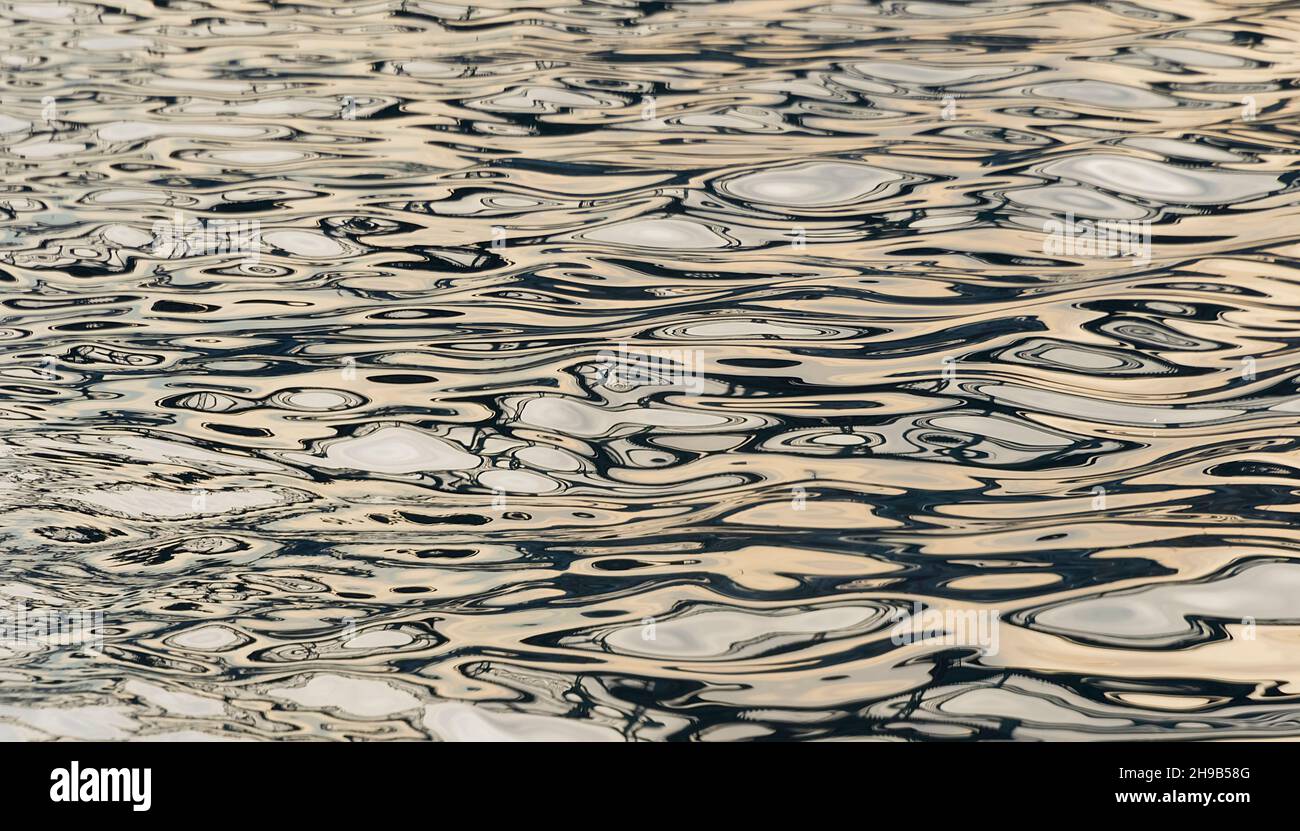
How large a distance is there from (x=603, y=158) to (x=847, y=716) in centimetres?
438

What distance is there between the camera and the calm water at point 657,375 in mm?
3650

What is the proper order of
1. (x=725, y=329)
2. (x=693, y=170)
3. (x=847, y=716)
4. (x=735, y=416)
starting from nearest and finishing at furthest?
(x=847, y=716), (x=735, y=416), (x=725, y=329), (x=693, y=170)

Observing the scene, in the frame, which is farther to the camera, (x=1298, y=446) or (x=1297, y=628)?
(x=1298, y=446)

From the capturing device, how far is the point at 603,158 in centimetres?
730

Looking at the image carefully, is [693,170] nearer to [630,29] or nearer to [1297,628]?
[630,29]

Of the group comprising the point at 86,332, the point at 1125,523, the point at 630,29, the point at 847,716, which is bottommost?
the point at 847,716

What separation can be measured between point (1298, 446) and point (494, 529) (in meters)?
2.54

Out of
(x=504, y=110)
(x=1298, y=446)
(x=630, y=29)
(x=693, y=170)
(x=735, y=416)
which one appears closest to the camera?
(x=1298, y=446)

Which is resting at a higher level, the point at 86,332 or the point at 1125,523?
the point at 86,332

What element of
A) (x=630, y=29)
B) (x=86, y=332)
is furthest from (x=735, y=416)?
(x=630, y=29)

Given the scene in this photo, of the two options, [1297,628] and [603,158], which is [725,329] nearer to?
→ [603,158]

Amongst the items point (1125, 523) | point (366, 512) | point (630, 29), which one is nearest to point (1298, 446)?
point (1125, 523)

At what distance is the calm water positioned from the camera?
3.65 m

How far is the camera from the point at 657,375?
5.34 metres
